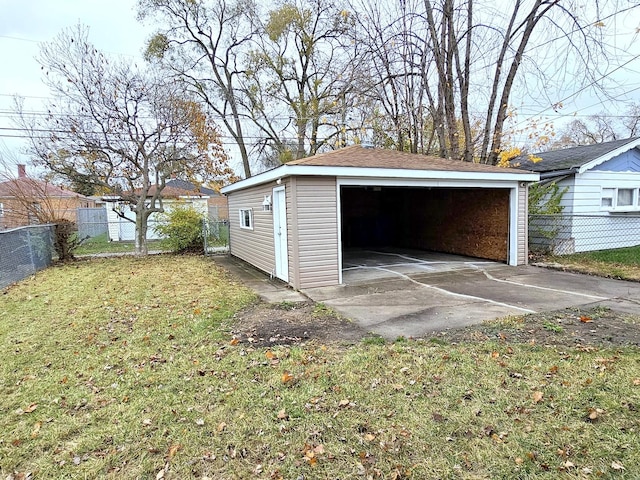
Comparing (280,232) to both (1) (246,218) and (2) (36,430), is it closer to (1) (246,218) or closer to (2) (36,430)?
(1) (246,218)

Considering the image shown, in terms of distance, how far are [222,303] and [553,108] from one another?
11.8m

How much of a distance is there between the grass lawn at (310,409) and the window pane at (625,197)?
33.3ft

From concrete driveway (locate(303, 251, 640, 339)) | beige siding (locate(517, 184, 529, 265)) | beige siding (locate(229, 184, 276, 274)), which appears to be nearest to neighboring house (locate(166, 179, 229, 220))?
beige siding (locate(229, 184, 276, 274))

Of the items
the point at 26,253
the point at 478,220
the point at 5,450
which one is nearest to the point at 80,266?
the point at 26,253

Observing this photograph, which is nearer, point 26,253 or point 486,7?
point 26,253

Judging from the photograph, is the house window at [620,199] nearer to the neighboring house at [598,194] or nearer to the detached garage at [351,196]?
the neighboring house at [598,194]

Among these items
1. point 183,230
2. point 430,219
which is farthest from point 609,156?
point 183,230

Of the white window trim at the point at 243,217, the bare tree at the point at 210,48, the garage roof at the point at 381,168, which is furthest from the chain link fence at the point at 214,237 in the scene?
the bare tree at the point at 210,48

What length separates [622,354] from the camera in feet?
11.6

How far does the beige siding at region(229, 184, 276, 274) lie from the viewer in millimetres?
8547

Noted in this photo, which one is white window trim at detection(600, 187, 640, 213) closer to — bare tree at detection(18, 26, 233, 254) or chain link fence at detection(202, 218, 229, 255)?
chain link fence at detection(202, 218, 229, 255)

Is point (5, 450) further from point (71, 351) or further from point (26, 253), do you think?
point (26, 253)

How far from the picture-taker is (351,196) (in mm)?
14227

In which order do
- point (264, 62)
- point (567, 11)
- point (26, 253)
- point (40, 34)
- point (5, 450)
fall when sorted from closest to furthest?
point (5, 450) → point (26, 253) → point (567, 11) → point (40, 34) → point (264, 62)
